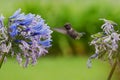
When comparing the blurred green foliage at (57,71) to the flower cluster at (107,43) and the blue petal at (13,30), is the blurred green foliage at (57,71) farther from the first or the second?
the blue petal at (13,30)

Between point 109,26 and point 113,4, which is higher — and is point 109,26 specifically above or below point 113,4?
below

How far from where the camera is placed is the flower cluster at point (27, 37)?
3.47m

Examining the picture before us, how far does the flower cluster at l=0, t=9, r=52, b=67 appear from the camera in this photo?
3.47 metres

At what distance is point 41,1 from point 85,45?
4.60 ft

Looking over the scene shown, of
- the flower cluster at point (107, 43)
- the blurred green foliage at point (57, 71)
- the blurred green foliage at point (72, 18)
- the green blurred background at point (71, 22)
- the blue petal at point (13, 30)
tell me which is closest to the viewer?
the blue petal at point (13, 30)

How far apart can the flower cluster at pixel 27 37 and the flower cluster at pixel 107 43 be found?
28 cm

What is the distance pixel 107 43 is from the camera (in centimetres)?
359

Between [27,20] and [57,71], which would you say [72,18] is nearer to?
[57,71]

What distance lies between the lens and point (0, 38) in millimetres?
3521

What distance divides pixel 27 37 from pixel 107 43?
42 centimetres

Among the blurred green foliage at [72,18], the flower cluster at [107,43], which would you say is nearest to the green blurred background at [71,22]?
the blurred green foliage at [72,18]

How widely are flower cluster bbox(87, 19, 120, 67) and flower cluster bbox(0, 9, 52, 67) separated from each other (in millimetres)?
277

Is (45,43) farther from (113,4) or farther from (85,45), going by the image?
(113,4)

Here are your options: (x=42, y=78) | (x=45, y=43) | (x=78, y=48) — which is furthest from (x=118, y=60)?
(x=78, y=48)
